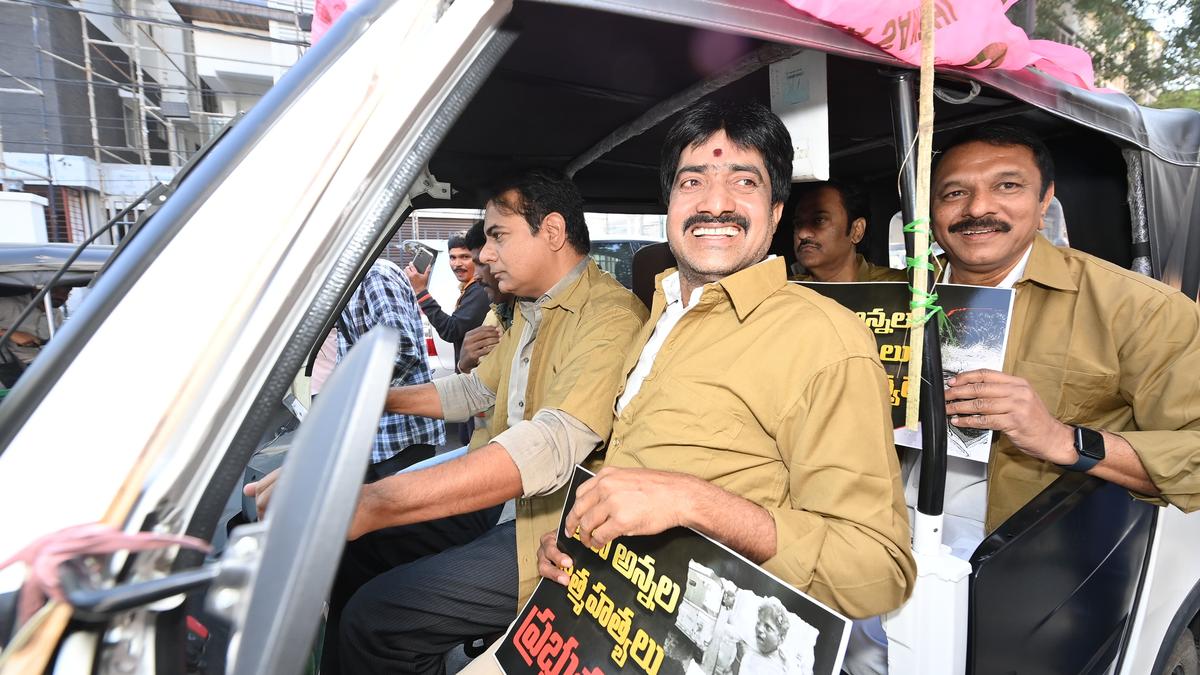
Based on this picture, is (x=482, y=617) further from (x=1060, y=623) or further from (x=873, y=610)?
(x=1060, y=623)

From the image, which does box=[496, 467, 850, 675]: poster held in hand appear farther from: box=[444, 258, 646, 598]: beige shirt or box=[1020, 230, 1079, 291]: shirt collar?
box=[1020, 230, 1079, 291]: shirt collar

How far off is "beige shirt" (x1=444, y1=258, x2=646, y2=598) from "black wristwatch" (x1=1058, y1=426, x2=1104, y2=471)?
124 centimetres

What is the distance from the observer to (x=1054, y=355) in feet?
6.41

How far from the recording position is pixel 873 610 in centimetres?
126

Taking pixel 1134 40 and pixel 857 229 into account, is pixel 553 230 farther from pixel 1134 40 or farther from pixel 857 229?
pixel 1134 40

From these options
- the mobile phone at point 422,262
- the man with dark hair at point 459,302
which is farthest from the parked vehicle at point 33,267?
the mobile phone at point 422,262

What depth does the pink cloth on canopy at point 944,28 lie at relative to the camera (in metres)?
1.17

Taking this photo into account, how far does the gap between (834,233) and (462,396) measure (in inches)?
82.1

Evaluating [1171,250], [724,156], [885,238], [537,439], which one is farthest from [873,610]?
[885,238]

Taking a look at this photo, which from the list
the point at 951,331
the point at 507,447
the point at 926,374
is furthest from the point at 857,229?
the point at 507,447

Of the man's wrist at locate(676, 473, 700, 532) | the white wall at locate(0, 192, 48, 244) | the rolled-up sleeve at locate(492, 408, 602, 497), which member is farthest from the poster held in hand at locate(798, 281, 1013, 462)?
the white wall at locate(0, 192, 48, 244)

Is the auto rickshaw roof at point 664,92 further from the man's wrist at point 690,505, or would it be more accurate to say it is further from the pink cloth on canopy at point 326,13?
the man's wrist at point 690,505

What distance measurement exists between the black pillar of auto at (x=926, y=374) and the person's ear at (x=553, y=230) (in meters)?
1.28

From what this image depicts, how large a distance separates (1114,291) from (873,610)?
1.40 metres
